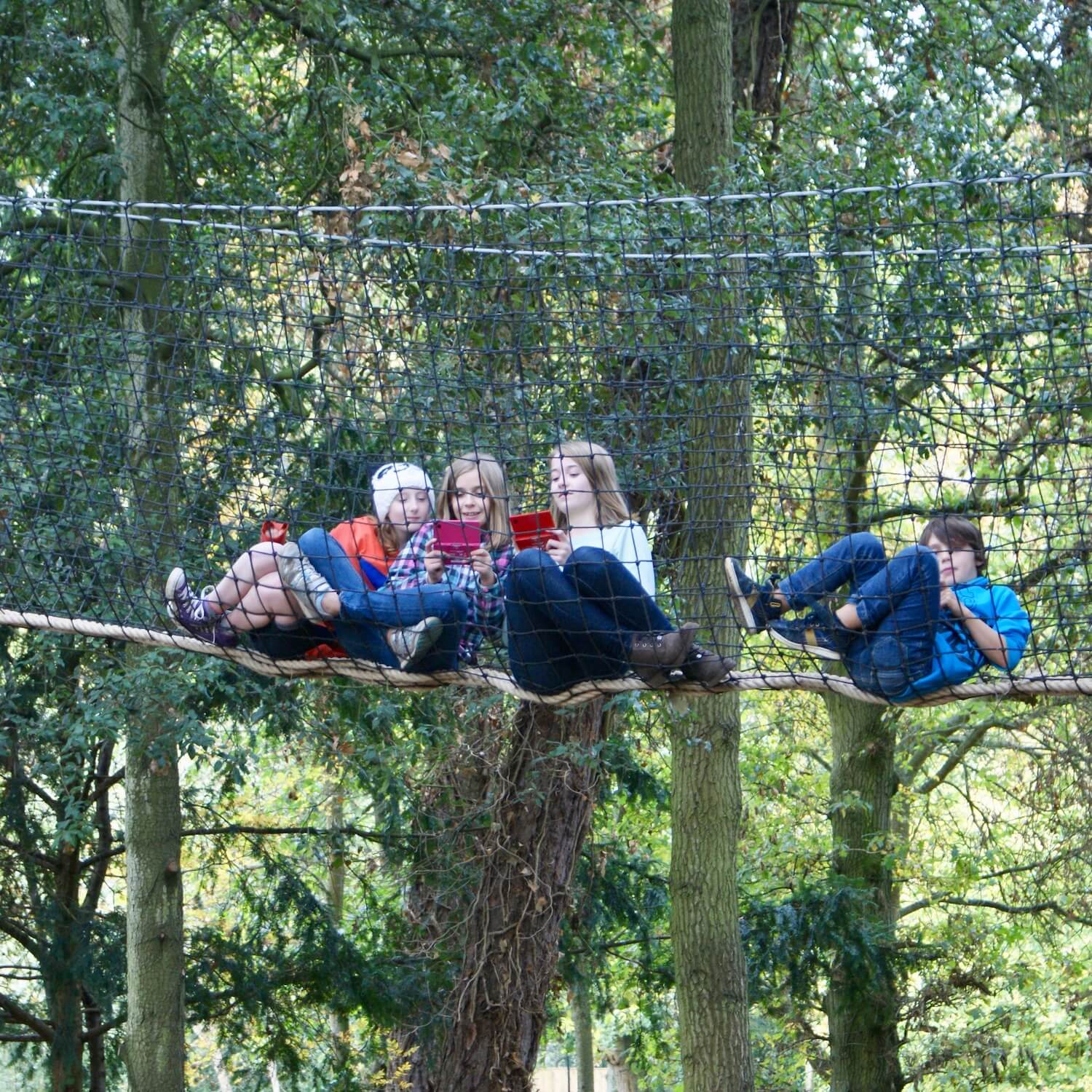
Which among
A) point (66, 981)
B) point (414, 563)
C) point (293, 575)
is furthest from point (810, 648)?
point (66, 981)

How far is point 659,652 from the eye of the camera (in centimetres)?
301

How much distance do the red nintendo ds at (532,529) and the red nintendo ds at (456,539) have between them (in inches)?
3.4

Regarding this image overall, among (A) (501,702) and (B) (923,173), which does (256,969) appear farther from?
(B) (923,173)

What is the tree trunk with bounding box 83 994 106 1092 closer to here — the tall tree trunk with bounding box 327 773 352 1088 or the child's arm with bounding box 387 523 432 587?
the tall tree trunk with bounding box 327 773 352 1088

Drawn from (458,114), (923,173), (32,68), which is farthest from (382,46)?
(923,173)

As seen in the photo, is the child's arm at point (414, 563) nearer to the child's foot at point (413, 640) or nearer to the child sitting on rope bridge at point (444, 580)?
the child sitting on rope bridge at point (444, 580)

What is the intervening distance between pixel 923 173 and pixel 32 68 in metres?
2.99

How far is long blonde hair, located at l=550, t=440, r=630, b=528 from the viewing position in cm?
319

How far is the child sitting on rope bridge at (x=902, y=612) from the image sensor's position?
305 cm

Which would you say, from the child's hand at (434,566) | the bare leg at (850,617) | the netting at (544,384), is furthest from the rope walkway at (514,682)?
the child's hand at (434,566)

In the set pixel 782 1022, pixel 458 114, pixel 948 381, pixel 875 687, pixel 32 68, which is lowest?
pixel 782 1022

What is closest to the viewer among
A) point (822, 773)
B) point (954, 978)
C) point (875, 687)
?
point (875, 687)

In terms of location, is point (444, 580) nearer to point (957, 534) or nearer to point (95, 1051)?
point (957, 534)

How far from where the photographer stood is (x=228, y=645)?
329 centimetres
